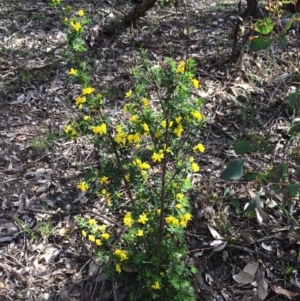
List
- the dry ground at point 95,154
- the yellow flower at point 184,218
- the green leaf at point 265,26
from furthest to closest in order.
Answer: the dry ground at point 95,154, the yellow flower at point 184,218, the green leaf at point 265,26

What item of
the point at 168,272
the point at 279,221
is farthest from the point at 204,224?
the point at 168,272

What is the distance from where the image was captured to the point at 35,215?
2.60 m

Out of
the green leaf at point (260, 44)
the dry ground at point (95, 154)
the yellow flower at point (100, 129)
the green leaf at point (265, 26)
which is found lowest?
the dry ground at point (95, 154)

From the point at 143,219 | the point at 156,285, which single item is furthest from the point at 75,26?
the point at 156,285

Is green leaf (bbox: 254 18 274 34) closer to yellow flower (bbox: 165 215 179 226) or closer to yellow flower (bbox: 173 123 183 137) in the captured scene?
yellow flower (bbox: 173 123 183 137)

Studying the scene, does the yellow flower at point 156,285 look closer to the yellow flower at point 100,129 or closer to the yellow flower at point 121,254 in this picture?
the yellow flower at point 121,254

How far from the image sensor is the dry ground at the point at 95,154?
7.39 feet

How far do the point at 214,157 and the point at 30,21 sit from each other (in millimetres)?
2499

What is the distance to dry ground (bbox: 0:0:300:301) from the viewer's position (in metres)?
2.25

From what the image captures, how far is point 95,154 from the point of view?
292cm

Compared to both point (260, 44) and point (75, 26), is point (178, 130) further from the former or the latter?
point (75, 26)

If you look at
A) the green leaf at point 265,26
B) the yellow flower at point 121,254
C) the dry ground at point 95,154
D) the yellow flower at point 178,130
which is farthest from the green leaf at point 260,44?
the yellow flower at point 121,254

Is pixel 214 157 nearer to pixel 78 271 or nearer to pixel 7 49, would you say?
pixel 78 271

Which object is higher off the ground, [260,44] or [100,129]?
[260,44]
